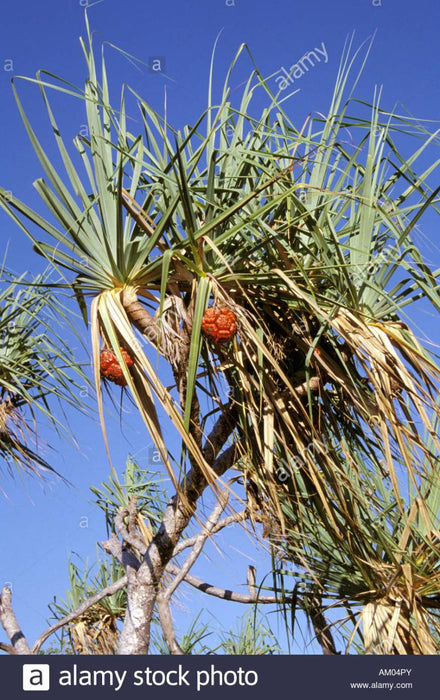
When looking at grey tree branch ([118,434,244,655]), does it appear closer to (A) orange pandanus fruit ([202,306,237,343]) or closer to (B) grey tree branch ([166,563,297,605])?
(A) orange pandanus fruit ([202,306,237,343])

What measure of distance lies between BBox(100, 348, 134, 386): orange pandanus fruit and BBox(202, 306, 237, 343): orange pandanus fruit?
30 centimetres

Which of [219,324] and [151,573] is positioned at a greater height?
[219,324]

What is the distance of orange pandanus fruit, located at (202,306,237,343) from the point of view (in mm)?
2559

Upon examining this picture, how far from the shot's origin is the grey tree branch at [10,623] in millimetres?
4461

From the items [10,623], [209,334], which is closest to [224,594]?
[10,623]

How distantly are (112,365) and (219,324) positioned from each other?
0.41 meters

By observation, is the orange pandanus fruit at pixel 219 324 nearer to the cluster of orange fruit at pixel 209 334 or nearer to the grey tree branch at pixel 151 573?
the cluster of orange fruit at pixel 209 334

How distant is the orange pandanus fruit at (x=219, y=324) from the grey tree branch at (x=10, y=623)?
292 centimetres

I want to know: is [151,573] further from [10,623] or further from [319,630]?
[10,623]

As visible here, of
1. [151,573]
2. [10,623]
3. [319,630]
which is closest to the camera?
[151,573]

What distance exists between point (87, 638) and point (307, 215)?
15.9ft

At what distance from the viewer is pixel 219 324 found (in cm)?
256
